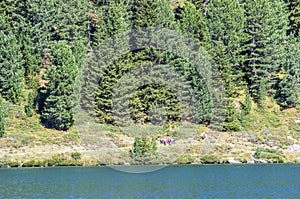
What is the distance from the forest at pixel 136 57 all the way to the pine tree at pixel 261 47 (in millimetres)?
179

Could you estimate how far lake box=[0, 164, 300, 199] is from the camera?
57.8m

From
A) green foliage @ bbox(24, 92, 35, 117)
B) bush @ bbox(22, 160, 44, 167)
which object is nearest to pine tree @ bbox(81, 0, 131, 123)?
green foliage @ bbox(24, 92, 35, 117)

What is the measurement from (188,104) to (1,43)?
1202 inches

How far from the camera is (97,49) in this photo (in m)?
107

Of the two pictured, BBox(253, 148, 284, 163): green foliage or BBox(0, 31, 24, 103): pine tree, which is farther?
BBox(0, 31, 24, 103): pine tree

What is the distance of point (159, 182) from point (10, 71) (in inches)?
1595

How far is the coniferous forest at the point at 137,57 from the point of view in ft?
323

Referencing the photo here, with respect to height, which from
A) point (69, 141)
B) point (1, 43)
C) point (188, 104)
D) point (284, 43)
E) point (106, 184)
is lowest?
point (106, 184)

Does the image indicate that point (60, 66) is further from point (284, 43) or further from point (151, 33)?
point (284, 43)

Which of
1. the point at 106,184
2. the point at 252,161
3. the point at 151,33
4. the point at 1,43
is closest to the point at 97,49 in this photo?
the point at 151,33

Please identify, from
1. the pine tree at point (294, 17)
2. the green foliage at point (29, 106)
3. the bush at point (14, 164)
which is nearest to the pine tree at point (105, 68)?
the green foliage at point (29, 106)

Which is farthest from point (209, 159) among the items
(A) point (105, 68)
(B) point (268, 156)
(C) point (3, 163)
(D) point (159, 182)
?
(C) point (3, 163)

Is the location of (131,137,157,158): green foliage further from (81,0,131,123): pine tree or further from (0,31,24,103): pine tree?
(0,31,24,103): pine tree

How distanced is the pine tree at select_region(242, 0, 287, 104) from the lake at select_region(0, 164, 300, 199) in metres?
28.7
